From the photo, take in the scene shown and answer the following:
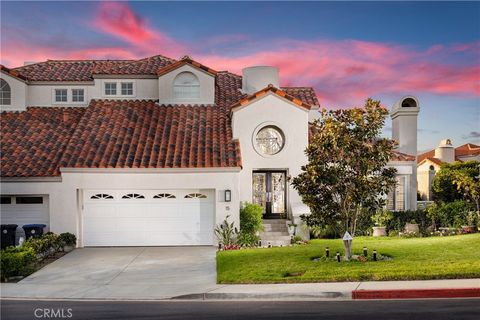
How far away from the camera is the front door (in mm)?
23578

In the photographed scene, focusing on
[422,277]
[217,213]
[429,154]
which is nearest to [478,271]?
[422,277]

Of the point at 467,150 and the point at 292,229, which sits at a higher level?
the point at 467,150

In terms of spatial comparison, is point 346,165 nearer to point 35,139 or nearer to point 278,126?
point 278,126

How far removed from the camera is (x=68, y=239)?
20078mm

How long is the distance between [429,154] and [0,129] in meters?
39.3

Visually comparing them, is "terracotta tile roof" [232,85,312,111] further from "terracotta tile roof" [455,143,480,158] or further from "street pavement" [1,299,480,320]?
"terracotta tile roof" [455,143,480,158]

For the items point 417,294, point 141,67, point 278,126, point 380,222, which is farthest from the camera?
point 141,67

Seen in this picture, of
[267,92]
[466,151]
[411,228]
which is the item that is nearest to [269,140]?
[267,92]

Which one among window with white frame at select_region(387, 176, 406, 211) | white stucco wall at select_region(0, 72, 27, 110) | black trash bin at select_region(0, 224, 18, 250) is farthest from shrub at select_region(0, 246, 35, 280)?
window with white frame at select_region(387, 176, 406, 211)

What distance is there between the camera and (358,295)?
12102 millimetres

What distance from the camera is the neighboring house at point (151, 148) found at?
2067 cm

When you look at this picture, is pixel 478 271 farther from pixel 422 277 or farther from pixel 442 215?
pixel 442 215

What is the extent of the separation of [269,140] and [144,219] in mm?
6368

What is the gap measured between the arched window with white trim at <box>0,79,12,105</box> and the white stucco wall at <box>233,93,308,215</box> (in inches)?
441
